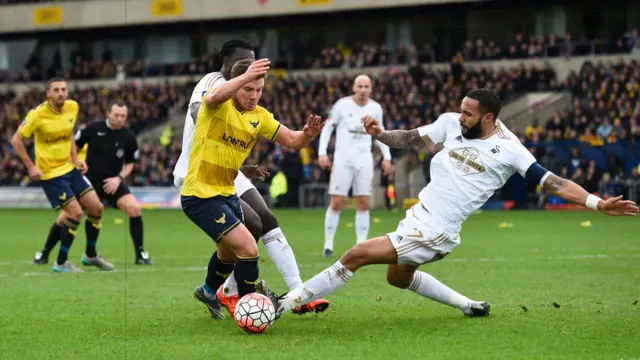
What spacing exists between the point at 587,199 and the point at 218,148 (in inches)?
113

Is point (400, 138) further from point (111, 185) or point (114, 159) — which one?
point (114, 159)

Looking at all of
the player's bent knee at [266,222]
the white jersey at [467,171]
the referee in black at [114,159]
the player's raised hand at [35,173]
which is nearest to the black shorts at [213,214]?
the player's bent knee at [266,222]

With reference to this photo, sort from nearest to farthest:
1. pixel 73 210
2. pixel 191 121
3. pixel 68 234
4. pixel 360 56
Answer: pixel 191 121
pixel 68 234
pixel 73 210
pixel 360 56

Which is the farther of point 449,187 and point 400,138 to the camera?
point 400,138

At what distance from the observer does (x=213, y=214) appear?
8.18m

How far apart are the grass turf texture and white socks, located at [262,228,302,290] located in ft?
1.62

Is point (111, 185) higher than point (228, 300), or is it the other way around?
A: point (111, 185)

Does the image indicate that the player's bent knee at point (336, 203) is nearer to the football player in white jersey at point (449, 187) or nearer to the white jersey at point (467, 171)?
the football player in white jersey at point (449, 187)

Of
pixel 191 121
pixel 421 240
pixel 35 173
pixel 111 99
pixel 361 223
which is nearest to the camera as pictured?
pixel 421 240

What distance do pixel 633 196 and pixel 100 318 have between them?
24701 mm

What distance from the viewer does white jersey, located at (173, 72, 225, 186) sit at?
8406mm

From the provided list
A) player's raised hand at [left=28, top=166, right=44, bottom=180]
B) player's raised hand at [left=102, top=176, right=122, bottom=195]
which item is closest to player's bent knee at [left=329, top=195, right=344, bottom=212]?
player's raised hand at [left=102, top=176, right=122, bottom=195]

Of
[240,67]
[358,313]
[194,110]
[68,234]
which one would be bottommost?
[68,234]

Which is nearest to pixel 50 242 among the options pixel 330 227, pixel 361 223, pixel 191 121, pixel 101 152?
pixel 101 152
